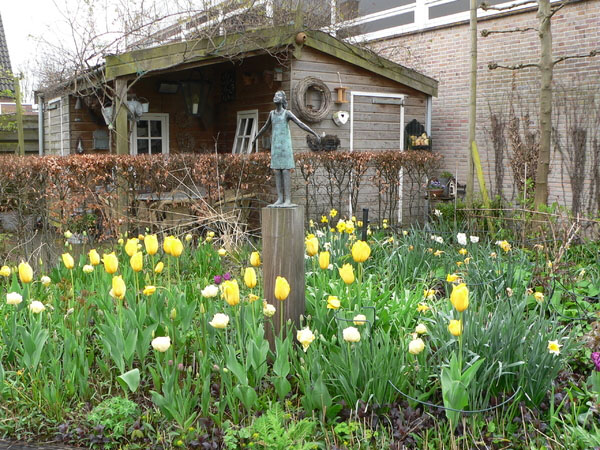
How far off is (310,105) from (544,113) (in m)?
3.33

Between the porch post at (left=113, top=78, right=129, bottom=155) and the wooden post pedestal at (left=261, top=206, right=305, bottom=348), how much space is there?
547cm

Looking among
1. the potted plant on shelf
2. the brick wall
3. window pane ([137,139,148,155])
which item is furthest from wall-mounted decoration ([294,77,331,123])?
window pane ([137,139,148,155])

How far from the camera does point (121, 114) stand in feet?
29.3

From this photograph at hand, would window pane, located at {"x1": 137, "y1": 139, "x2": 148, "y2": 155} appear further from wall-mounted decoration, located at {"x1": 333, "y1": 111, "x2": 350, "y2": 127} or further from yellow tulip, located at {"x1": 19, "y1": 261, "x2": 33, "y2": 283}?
yellow tulip, located at {"x1": 19, "y1": 261, "x2": 33, "y2": 283}

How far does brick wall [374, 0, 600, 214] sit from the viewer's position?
33.9 feet

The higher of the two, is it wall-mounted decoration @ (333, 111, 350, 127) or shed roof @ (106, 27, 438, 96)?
shed roof @ (106, 27, 438, 96)

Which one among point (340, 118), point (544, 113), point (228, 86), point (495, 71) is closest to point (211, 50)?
Answer: point (340, 118)

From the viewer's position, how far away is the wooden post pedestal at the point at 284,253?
3.84 meters

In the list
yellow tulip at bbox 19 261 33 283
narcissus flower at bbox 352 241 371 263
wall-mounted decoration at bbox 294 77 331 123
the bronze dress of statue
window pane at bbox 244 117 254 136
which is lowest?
yellow tulip at bbox 19 261 33 283

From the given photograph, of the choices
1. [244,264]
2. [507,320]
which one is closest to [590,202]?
[244,264]

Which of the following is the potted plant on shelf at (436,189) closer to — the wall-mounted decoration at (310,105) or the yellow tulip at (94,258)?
the wall-mounted decoration at (310,105)

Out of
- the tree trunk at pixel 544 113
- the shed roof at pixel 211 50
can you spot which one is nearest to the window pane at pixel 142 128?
the shed roof at pixel 211 50

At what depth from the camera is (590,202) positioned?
10195 millimetres

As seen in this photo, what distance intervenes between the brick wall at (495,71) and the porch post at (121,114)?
6395mm
